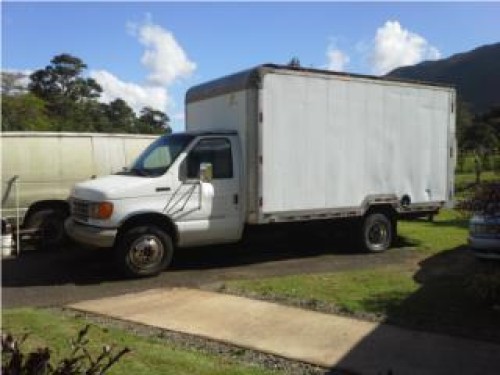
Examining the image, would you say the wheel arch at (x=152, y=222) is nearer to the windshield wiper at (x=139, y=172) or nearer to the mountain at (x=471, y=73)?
the windshield wiper at (x=139, y=172)

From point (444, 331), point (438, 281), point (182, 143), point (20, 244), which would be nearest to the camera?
point (444, 331)

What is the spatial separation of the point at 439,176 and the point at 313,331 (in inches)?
280

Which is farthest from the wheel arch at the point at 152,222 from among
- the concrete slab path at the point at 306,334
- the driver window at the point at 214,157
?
the concrete slab path at the point at 306,334

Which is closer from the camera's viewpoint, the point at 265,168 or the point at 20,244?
the point at 265,168

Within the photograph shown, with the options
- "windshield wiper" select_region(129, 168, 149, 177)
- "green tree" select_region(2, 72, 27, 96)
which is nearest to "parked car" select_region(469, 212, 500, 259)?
"windshield wiper" select_region(129, 168, 149, 177)

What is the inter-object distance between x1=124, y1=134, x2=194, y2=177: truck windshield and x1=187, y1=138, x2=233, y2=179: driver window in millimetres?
205

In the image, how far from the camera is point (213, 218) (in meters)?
11.1

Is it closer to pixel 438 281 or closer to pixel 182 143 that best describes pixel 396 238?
pixel 438 281

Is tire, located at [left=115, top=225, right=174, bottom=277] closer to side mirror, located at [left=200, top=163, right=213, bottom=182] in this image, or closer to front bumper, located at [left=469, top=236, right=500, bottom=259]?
side mirror, located at [left=200, top=163, right=213, bottom=182]

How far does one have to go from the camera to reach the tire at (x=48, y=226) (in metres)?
13.4

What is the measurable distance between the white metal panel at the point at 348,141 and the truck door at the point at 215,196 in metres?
0.48

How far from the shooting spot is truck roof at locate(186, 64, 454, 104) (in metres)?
11.0

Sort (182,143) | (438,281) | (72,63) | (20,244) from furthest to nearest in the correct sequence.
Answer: (72,63)
(20,244)
(182,143)
(438,281)

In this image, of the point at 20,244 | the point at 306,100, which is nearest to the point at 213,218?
the point at 306,100
